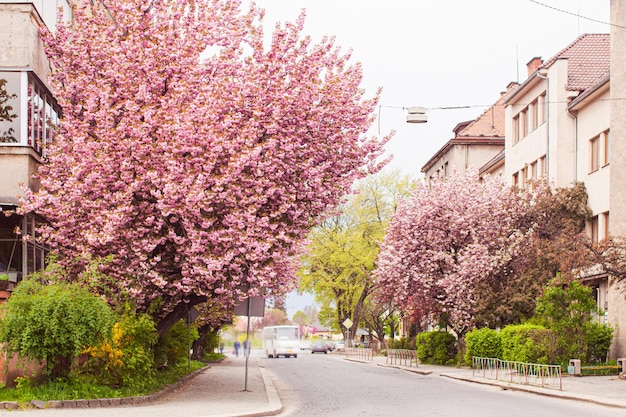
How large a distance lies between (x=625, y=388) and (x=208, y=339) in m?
39.2

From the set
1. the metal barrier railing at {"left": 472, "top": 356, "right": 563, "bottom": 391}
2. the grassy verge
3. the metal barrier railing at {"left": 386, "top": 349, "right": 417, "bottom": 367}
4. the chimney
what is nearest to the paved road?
the metal barrier railing at {"left": 472, "top": 356, "right": 563, "bottom": 391}

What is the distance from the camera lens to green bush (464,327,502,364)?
38.7 metres

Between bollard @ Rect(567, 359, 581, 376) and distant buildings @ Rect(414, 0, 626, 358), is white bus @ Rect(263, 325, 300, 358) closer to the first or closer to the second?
distant buildings @ Rect(414, 0, 626, 358)

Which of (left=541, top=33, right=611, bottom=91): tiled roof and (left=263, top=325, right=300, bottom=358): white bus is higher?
(left=541, top=33, right=611, bottom=91): tiled roof

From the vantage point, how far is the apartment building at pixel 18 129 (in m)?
23.8

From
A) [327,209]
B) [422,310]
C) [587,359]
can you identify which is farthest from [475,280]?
[327,209]

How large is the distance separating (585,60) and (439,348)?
15.7 metres

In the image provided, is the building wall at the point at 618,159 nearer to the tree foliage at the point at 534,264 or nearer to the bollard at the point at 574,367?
the tree foliage at the point at 534,264

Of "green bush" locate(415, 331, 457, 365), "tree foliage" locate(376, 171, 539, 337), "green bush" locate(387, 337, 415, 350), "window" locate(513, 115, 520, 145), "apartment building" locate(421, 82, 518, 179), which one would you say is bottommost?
"green bush" locate(387, 337, 415, 350)

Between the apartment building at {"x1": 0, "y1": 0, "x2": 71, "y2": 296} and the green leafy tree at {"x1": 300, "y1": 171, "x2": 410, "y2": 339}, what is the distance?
52635 millimetres

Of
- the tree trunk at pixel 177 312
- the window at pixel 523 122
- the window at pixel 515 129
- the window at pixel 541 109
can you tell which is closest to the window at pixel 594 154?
the window at pixel 541 109

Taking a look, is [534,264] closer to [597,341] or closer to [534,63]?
[597,341]

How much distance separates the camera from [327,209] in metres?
25.0

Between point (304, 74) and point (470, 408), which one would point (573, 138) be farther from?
point (470, 408)
